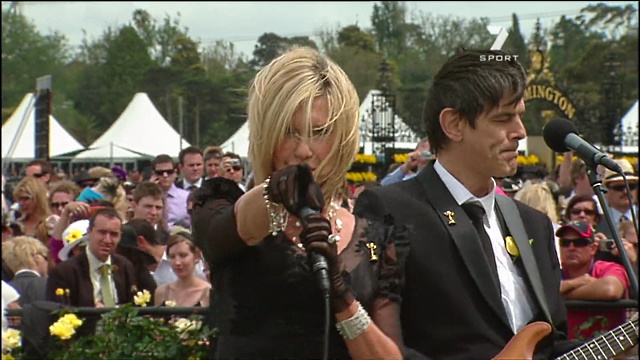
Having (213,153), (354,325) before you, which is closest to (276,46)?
(354,325)

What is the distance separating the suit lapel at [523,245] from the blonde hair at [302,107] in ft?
2.02

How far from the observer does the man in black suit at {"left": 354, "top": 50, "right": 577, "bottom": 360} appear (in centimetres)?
301

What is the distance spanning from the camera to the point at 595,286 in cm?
602

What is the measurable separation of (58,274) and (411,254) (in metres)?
4.32

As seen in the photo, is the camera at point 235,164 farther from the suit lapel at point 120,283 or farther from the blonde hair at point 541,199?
the blonde hair at point 541,199

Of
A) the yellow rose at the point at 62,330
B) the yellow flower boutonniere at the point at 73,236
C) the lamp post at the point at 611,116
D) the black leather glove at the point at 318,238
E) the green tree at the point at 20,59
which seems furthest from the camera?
the green tree at the point at 20,59

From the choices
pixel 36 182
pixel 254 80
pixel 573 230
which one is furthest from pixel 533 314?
pixel 36 182

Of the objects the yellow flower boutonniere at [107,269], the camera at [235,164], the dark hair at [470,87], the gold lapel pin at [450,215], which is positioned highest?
the dark hair at [470,87]

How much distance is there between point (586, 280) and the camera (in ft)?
20.1

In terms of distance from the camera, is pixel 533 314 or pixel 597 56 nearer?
pixel 533 314

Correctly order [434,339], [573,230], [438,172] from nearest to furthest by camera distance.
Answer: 1. [434,339]
2. [438,172]
3. [573,230]

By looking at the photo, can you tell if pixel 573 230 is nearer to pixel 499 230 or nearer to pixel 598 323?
pixel 598 323

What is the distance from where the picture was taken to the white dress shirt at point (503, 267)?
3111 mm

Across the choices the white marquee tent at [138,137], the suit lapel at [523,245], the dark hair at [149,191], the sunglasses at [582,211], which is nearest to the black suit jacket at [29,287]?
the dark hair at [149,191]
